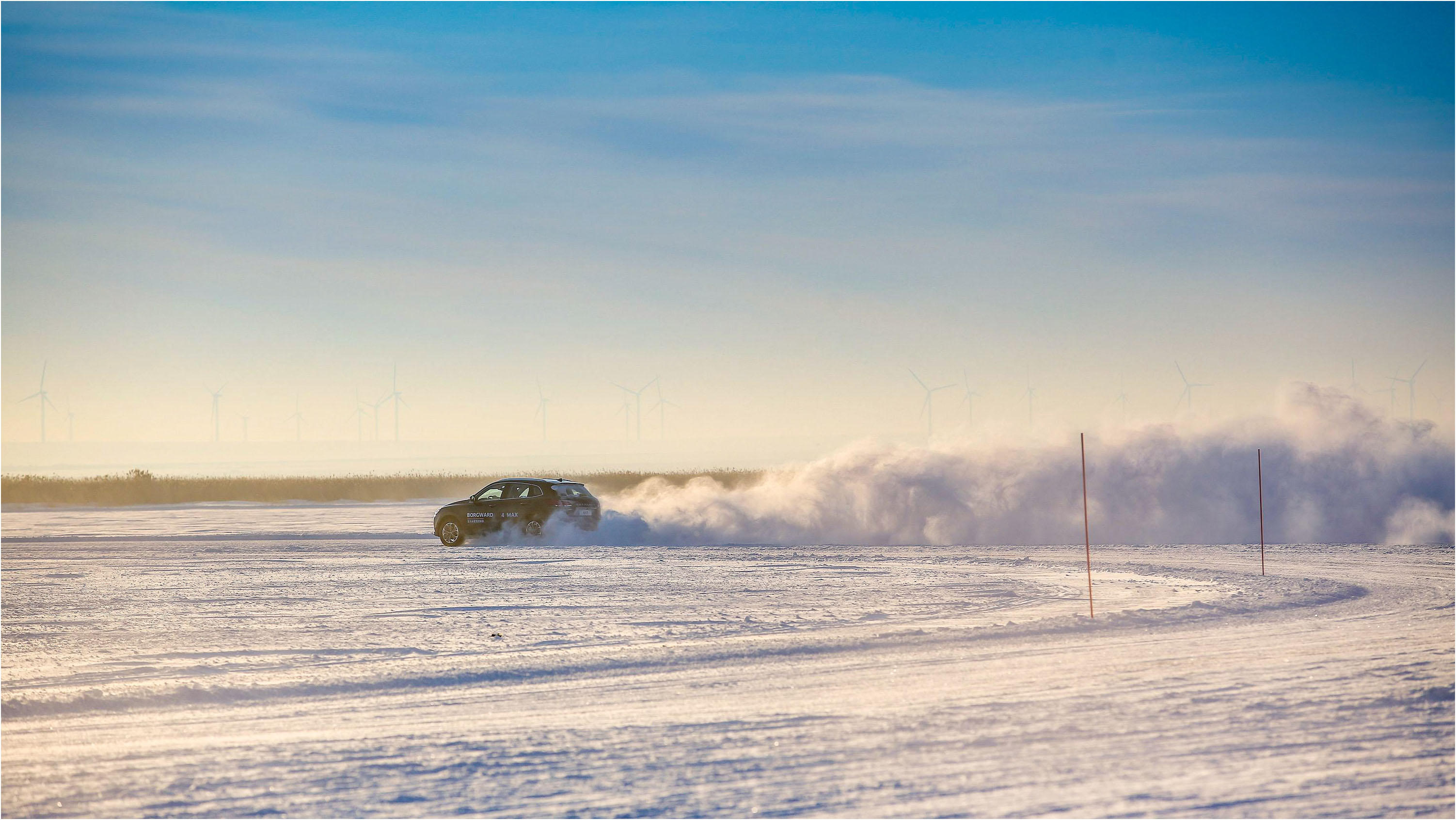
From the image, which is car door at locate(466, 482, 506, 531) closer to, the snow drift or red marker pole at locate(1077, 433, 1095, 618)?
the snow drift

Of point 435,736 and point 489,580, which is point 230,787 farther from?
point 489,580

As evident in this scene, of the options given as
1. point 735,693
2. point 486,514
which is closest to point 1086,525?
point 735,693

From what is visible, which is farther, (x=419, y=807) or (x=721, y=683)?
(x=721, y=683)

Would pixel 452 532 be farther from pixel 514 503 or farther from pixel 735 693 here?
pixel 735 693

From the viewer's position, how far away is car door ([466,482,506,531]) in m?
27.9

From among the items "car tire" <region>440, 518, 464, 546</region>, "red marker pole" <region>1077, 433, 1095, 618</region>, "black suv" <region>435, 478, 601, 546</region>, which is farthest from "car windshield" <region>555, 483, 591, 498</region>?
"red marker pole" <region>1077, 433, 1095, 618</region>

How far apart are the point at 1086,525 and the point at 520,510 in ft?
49.5

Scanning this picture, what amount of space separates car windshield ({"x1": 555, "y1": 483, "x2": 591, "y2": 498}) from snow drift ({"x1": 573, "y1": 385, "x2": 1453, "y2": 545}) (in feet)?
4.33

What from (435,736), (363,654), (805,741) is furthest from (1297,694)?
(363,654)

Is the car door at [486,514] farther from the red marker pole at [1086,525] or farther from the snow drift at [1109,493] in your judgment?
the red marker pole at [1086,525]

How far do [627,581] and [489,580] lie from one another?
246cm

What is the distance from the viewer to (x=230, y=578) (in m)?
20.1

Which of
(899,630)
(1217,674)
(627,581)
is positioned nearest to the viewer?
(1217,674)

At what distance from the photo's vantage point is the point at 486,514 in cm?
2791
